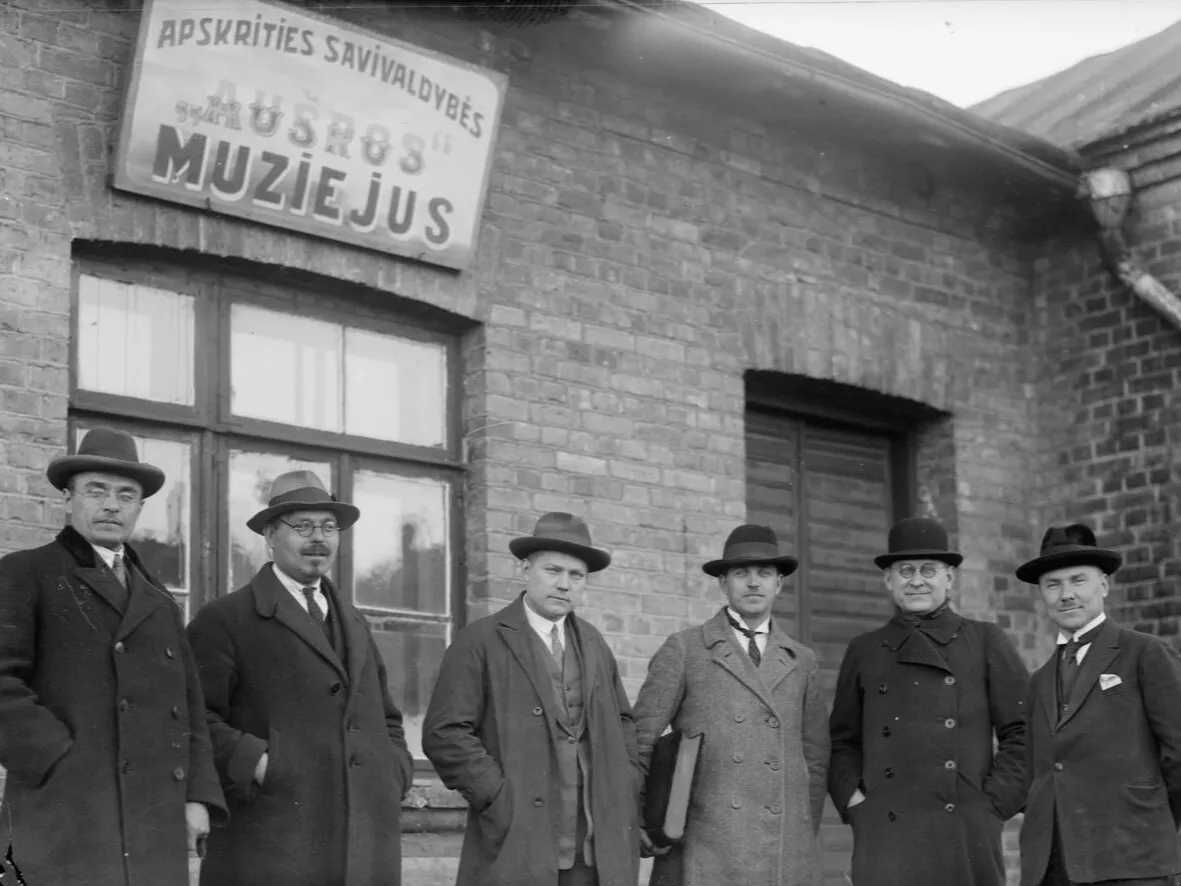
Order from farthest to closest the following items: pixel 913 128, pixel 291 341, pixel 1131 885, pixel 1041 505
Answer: pixel 1041 505 < pixel 913 128 < pixel 291 341 < pixel 1131 885

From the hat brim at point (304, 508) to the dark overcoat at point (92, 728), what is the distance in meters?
0.59

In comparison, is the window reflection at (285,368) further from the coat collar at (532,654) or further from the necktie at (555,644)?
the necktie at (555,644)

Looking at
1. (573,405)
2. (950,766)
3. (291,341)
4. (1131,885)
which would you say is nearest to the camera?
(1131,885)

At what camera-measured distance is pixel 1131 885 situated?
19.9 ft

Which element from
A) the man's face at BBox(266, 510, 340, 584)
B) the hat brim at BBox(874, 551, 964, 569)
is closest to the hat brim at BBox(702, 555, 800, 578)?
the hat brim at BBox(874, 551, 964, 569)

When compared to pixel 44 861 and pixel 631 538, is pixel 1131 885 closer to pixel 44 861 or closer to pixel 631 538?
pixel 631 538

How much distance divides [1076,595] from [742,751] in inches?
50.9

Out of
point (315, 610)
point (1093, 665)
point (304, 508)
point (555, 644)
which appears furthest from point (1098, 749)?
point (304, 508)

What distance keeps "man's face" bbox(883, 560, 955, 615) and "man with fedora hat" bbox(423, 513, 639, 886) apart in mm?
1207

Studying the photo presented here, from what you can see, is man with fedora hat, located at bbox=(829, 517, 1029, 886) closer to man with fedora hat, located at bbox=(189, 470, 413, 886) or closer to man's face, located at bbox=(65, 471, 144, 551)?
man with fedora hat, located at bbox=(189, 470, 413, 886)

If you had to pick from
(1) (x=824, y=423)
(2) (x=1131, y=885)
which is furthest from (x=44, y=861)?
(1) (x=824, y=423)

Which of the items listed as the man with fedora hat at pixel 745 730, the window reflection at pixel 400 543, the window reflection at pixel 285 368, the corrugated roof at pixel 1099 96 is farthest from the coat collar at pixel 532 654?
the corrugated roof at pixel 1099 96

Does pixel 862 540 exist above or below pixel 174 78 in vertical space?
below

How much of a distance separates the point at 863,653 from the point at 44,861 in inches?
124
